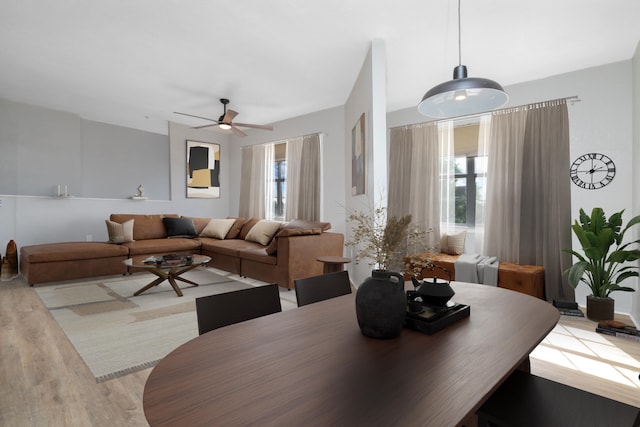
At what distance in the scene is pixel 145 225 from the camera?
5.66 meters

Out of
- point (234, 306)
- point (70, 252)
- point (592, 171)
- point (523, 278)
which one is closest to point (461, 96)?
point (234, 306)

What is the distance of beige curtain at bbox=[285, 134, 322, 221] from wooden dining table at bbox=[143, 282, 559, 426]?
4.50m

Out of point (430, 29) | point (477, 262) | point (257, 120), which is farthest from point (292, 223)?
point (430, 29)

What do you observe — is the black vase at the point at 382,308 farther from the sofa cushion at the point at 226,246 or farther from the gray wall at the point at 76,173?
the gray wall at the point at 76,173

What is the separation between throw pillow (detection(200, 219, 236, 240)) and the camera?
6020 millimetres

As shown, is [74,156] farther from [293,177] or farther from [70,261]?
[293,177]

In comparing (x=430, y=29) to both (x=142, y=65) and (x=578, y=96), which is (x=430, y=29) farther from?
(x=142, y=65)

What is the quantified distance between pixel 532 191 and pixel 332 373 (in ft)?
13.1

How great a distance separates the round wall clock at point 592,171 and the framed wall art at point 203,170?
6272mm

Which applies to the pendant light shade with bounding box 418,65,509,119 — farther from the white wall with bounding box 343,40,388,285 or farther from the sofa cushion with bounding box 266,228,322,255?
the sofa cushion with bounding box 266,228,322,255

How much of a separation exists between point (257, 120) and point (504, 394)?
6.06m

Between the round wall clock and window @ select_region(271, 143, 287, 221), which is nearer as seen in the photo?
the round wall clock

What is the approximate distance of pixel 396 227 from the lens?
43.4 inches

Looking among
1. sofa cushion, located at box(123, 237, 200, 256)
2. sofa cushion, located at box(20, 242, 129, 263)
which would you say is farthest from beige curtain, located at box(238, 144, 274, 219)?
sofa cushion, located at box(20, 242, 129, 263)
